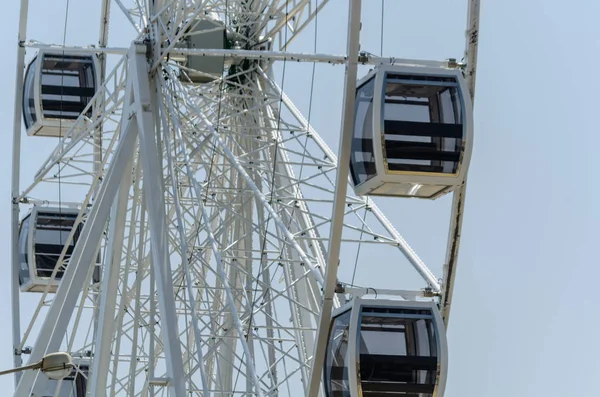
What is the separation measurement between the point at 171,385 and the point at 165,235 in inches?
97.8

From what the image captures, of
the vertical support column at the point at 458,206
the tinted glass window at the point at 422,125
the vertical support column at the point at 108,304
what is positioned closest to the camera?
the tinted glass window at the point at 422,125

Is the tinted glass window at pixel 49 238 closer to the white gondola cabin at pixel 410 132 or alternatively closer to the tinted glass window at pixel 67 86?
the tinted glass window at pixel 67 86

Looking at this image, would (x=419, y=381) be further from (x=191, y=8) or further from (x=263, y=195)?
(x=191, y=8)

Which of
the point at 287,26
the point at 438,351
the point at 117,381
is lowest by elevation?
the point at 117,381

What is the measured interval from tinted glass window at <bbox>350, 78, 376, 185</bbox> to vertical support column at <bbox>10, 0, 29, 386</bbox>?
1052 cm

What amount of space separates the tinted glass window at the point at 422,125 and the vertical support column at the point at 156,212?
395 centimetres

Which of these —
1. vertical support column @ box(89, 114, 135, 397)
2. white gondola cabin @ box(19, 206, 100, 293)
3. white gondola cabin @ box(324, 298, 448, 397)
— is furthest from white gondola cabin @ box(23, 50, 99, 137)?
white gondola cabin @ box(324, 298, 448, 397)

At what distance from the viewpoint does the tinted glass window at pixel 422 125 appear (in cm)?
2017

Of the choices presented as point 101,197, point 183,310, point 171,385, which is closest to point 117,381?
point 183,310

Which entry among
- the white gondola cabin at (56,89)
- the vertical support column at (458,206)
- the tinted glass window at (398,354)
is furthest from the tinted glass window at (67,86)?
the tinted glass window at (398,354)

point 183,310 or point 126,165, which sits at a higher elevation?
point 126,165

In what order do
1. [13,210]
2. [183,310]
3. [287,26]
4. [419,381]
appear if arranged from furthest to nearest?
[13,210]
[183,310]
[287,26]
[419,381]

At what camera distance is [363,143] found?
20.2 m

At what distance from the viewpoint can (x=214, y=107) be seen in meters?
27.0
